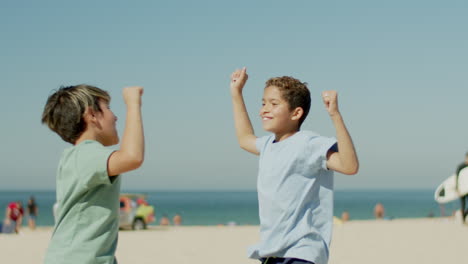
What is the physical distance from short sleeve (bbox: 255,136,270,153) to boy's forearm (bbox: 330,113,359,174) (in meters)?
0.67

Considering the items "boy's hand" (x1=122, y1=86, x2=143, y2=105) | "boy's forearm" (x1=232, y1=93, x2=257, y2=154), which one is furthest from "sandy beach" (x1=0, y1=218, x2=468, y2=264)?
"boy's hand" (x1=122, y1=86, x2=143, y2=105)

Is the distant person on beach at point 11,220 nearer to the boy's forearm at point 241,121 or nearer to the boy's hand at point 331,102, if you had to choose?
the boy's forearm at point 241,121

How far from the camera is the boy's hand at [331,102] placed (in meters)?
3.85

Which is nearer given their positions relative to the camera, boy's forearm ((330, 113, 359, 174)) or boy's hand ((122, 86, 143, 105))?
boy's hand ((122, 86, 143, 105))

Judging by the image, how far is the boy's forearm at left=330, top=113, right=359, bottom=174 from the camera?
373 centimetres

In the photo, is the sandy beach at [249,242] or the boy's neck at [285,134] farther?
the sandy beach at [249,242]

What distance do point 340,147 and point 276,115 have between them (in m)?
0.56

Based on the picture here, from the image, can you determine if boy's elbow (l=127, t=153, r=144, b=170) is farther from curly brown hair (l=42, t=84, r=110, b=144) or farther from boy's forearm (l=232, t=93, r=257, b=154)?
→ boy's forearm (l=232, t=93, r=257, b=154)

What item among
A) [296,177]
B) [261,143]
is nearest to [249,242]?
[261,143]

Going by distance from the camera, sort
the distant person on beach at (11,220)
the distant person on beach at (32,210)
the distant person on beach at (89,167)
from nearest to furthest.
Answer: the distant person on beach at (89,167) → the distant person on beach at (11,220) → the distant person on beach at (32,210)

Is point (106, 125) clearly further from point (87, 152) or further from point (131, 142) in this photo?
point (131, 142)

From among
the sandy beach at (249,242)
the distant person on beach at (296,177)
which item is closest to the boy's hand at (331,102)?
the distant person on beach at (296,177)

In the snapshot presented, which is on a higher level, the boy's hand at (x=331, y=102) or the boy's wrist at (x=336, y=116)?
the boy's hand at (x=331, y=102)

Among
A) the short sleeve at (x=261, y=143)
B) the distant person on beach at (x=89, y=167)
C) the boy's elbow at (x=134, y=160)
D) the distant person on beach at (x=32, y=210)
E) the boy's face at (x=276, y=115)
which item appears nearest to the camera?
the boy's elbow at (x=134, y=160)
